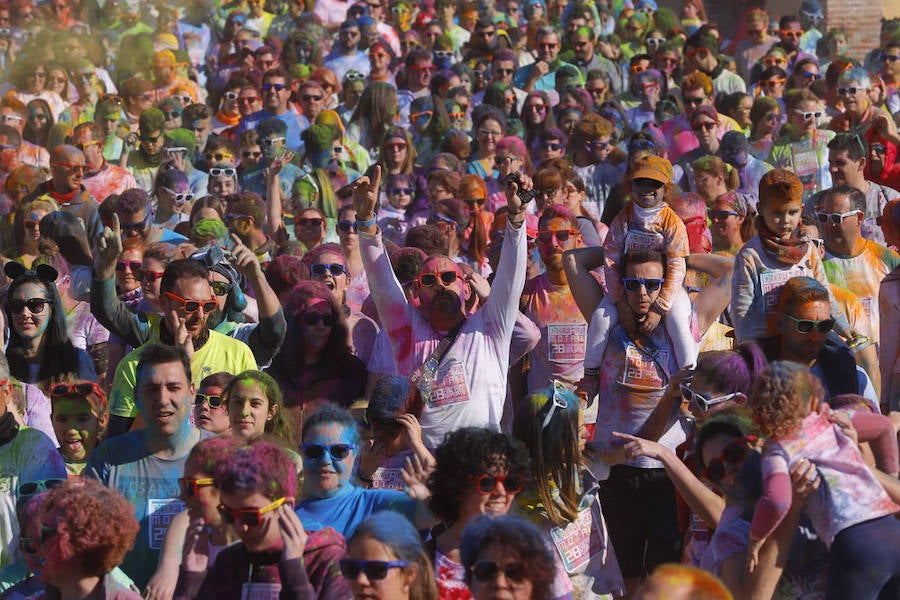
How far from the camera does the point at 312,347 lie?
277 inches

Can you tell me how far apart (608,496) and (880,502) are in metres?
1.72

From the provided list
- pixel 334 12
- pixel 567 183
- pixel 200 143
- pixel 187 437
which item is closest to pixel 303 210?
pixel 567 183

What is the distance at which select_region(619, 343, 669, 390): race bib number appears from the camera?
6.38 meters

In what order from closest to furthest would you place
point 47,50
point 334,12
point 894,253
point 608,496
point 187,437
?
point 187,437
point 608,496
point 894,253
point 47,50
point 334,12

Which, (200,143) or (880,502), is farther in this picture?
(200,143)

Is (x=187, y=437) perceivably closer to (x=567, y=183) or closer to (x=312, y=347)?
(x=312, y=347)

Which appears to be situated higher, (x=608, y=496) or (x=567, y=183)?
(x=567, y=183)

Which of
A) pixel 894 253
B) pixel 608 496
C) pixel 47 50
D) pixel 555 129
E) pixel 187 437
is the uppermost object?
pixel 47 50

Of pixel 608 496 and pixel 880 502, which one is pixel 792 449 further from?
pixel 608 496

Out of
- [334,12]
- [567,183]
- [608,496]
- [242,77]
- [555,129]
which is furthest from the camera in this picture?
[334,12]

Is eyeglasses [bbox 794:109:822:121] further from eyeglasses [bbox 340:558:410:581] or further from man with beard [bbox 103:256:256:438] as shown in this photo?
eyeglasses [bbox 340:558:410:581]

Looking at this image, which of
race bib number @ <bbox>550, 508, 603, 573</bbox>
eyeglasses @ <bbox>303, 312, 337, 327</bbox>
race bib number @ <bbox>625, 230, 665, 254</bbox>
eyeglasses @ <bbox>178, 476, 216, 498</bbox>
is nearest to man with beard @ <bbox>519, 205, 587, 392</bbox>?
race bib number @ <bbox>625, 230, 665, 254</bbox>

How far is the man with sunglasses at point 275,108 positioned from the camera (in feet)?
41.1

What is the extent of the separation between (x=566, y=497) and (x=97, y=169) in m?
6.77
